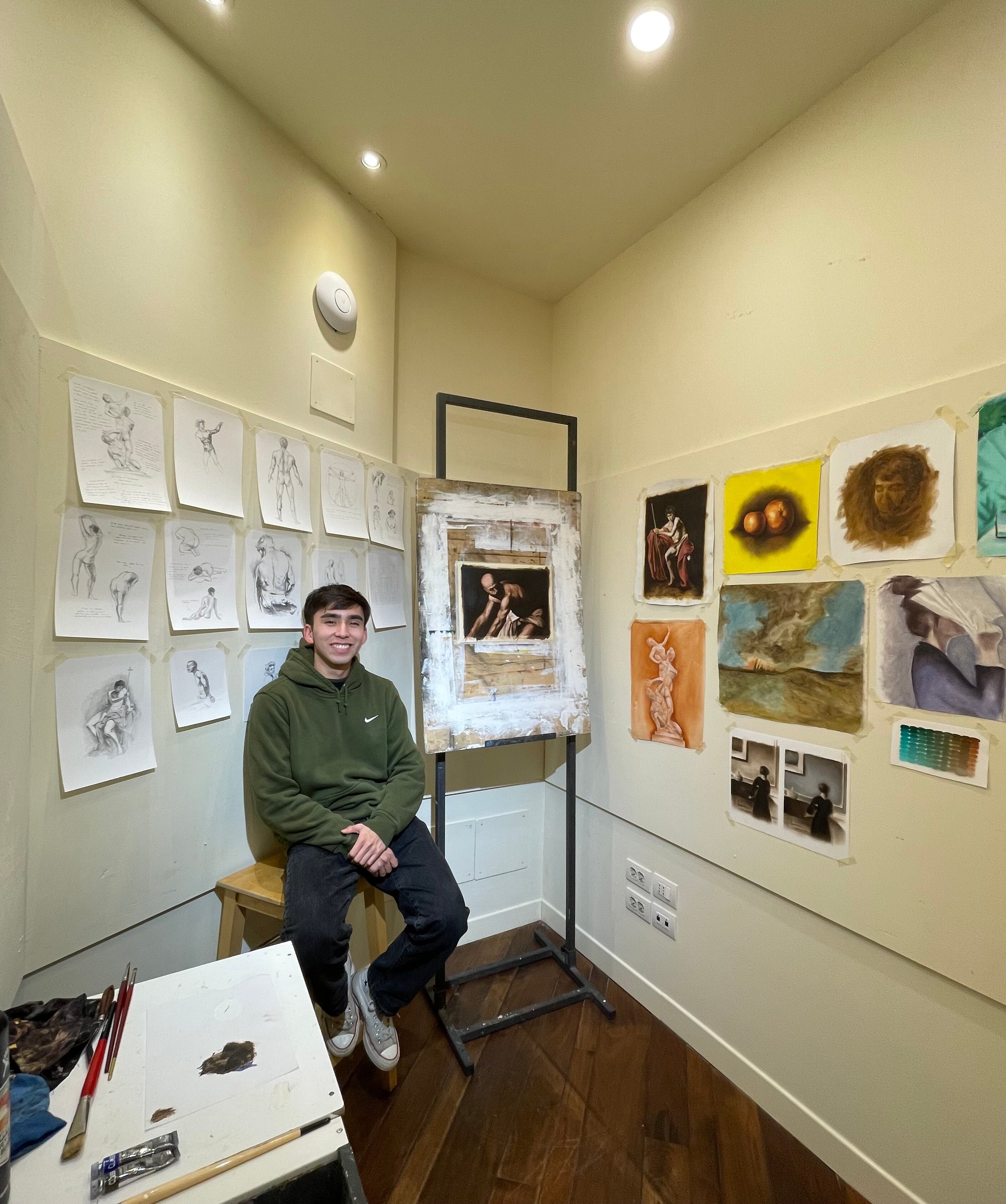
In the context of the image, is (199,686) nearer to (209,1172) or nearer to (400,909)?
(400,909)

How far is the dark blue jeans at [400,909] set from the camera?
51.0 inches

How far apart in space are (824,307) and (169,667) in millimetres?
1828

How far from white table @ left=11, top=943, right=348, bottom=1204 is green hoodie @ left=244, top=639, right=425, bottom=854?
24.1 inches

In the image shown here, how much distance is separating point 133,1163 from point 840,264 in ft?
6.64

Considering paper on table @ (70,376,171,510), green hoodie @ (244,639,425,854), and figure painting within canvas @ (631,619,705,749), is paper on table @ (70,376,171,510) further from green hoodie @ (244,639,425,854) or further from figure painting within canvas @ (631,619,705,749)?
figure painting within canvas @ (631,619,705,749)

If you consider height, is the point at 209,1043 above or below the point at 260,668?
below

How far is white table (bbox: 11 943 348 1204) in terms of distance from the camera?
1.90ft

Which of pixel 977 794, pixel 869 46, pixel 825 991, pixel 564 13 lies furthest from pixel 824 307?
pixel 825 991

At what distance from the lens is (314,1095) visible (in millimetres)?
690

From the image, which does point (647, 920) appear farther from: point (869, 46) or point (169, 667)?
point (869, 46)

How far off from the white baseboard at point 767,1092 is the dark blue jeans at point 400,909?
2.53 feet

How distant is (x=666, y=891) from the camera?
5.70ft

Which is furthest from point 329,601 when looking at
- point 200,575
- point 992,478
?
point 992,478

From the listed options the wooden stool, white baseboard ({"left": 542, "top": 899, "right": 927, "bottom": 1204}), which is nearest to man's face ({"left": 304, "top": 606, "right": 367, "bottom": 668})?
the wooden stool
